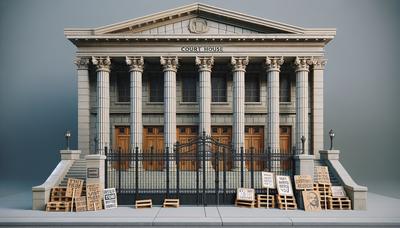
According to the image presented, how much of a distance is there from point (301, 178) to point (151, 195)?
8.57 m

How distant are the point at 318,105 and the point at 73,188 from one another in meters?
21.4

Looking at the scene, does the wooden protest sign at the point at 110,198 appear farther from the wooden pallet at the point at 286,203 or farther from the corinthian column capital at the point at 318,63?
the corinthian column capital at the point at 318,63

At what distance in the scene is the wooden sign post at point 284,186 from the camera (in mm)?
21828

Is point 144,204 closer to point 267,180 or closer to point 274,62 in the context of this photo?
point 267,180

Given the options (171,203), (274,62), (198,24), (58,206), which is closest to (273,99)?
(274,62)

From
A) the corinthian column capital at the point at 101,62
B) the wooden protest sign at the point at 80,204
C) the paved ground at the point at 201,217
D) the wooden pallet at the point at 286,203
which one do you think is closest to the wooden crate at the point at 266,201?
the wooden pallet at the point at 286,203

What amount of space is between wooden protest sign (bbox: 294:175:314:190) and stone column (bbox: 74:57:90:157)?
1841cm

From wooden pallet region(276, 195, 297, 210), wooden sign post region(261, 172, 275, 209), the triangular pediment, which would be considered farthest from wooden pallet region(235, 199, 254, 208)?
the triangular pediment

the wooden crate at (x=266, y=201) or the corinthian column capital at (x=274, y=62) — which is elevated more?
the corinthian column capital at (x=274, y=62)

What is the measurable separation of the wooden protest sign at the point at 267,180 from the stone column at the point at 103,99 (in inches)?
589

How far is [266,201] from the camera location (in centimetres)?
2258

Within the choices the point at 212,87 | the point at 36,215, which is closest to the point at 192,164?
the point at 212,87

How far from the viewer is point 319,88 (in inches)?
1325

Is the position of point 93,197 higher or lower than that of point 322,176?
lower
